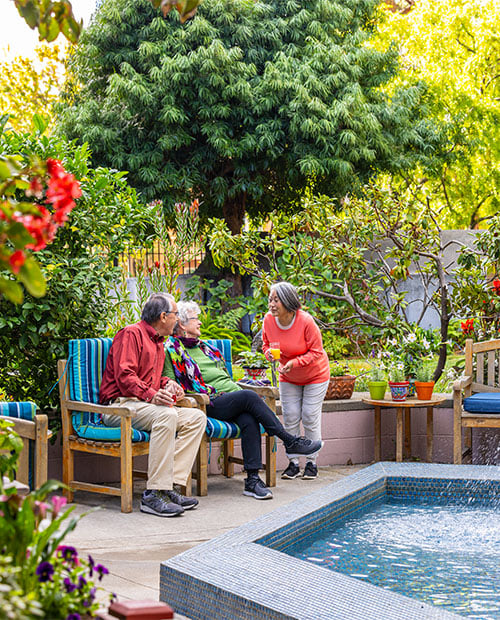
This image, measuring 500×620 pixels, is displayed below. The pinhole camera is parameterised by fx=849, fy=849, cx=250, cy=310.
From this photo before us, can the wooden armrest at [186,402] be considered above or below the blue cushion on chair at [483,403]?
above

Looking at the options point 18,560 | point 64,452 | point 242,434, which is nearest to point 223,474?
point 242,434

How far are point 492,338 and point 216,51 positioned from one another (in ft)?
28.3

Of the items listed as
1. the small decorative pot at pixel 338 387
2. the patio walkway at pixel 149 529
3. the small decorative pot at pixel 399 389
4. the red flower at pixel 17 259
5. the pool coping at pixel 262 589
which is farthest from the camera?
the small decorative pot at pixel 338 387

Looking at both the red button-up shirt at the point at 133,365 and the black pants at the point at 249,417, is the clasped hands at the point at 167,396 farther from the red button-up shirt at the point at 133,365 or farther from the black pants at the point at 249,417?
the black pants at the point at 249,417

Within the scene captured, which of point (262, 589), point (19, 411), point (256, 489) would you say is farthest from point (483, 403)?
point (262, 589)

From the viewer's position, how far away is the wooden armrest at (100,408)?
5.09 m

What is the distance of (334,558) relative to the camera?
4012mm

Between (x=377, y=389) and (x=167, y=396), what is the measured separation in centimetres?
206

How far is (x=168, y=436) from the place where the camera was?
522 cm

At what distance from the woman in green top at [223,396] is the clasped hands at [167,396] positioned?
31 centimetres

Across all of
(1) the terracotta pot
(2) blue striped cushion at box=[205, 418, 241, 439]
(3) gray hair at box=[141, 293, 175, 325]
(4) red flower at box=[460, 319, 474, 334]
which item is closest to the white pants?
(2) blue striped cushion at box=[205, 418, 241, 439]

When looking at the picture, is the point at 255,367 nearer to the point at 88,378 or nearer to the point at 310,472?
→ the point at 310,472

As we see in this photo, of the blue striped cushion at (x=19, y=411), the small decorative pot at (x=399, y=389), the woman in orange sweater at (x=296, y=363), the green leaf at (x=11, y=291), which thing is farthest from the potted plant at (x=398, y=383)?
the green leaf at (x=11, y=291)

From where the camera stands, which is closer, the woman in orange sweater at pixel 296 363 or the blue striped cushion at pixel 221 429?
the blue striped cushion at pixel 221 429
